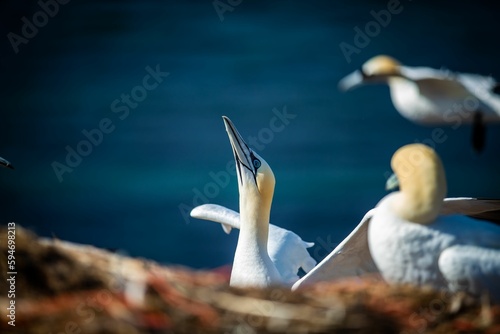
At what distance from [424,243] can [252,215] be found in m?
1.94

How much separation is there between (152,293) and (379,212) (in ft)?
4.43

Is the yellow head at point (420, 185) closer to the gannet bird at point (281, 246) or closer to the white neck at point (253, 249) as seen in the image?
the white neck at point (253, 249)

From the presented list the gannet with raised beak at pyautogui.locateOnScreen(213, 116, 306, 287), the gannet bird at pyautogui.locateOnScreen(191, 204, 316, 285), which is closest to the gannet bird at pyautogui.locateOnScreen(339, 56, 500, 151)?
the gannet with raised beak at pyautogui.locateOnScreen(213, 116, 306, 287)

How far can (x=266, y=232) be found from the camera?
19.9 feet

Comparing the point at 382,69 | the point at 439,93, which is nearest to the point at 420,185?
the point at 439,93

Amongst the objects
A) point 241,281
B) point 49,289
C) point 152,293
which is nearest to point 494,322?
point 152,293

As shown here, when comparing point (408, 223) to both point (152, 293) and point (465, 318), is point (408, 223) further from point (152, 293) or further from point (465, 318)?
point (152, 293)

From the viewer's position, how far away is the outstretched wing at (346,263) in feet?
17.0

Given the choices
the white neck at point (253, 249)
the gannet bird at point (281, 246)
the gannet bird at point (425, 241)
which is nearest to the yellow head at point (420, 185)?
the gannet bird at point (425, 241)

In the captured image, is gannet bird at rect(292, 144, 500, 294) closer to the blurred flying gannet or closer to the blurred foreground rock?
the blurred foreground rock

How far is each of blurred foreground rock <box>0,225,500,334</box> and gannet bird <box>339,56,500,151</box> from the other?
76cm

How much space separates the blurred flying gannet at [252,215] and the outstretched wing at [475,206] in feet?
4.09

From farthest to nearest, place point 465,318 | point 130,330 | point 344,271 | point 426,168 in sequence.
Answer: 1. point 344,271
2. point 426,168
3. point 465,318
4. point 130,330

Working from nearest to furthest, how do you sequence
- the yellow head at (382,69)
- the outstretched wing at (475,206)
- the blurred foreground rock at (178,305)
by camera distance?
the blurred foreground rock at (178,305)
the yellow head at (382,69)
the outstretched wing at (475,206)
